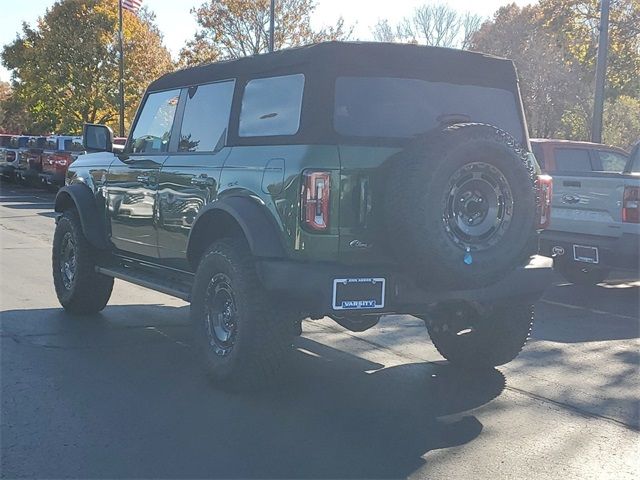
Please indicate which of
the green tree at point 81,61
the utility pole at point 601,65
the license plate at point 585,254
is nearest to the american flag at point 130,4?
the green tree at point 81,61

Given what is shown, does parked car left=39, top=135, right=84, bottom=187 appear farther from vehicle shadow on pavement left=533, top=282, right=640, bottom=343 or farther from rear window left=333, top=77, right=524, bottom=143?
rear window left=333, top=77, right=524, bottom=143

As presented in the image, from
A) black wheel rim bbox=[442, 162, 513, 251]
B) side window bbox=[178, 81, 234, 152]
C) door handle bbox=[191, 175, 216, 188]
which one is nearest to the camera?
black wheel rim bbox=[442, 162, 513, 251]

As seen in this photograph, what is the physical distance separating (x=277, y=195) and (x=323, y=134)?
45cm

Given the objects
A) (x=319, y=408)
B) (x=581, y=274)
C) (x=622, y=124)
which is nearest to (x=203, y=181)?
(x=319, y=408)

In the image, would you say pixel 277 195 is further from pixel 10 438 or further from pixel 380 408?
pixel 10 438

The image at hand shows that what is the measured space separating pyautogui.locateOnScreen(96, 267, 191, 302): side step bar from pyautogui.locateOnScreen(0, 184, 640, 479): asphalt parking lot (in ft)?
1.60

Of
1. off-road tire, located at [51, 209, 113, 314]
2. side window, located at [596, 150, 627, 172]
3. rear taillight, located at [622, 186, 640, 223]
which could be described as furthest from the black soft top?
side window, located at [596, 150, 627, 172]

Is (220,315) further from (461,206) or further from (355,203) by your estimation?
(461,206)

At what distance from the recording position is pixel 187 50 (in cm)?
3903

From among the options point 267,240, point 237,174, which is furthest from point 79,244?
point 267,240

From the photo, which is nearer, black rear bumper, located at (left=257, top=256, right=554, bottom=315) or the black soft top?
black rear bumper, located at (left=257, top=256, right=554, bottom=315)

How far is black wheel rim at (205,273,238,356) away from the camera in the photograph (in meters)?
5.06

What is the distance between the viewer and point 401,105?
16.6ft

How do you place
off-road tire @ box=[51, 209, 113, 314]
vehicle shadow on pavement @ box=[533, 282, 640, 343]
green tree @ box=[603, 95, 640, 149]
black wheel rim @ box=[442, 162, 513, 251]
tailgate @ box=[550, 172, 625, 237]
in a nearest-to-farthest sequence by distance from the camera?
black wheel rim @ box=[442, 162, 513, 251], off-road tire @ box=[51, 209, 113, 314], vehicle shadow on pavement @ box=[533, 282, 640, 343], tailgate @ box=[550, 172, 625, 237], green tree @ box=[603, 95, 640, 149]
